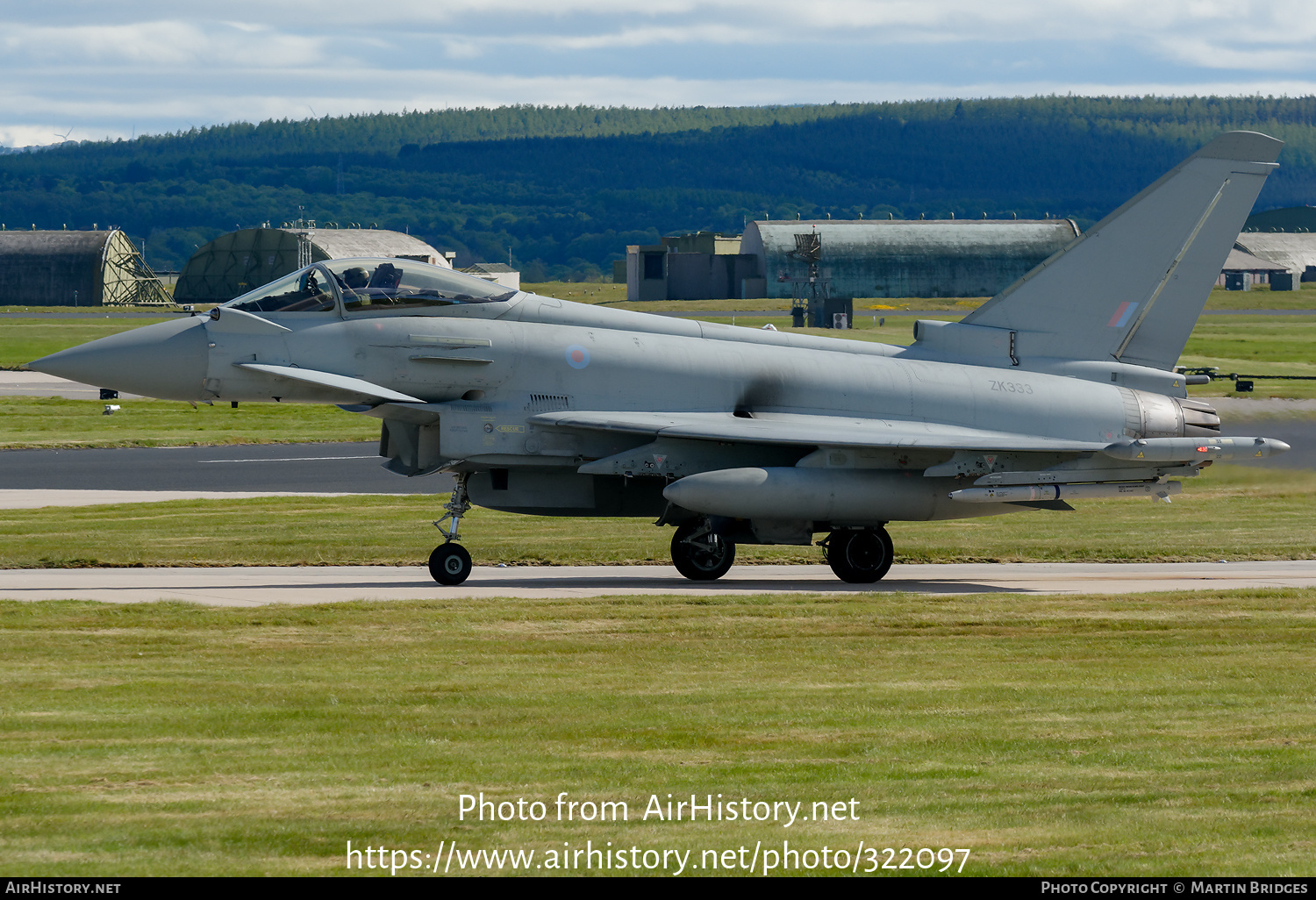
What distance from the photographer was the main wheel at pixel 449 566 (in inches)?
662

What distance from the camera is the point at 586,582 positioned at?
17.5 m

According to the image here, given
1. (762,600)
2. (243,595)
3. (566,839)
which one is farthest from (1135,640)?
(243,595)

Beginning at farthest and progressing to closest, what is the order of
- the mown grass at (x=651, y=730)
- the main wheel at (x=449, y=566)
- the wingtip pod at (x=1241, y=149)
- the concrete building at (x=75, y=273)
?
1. the concrete building at (x=75, y=273)
2. the wingtip pod at (x=1241, y=149)
3. the main wheel at (x=449, y=566)
4. the mown grass at (x=651, y=730)

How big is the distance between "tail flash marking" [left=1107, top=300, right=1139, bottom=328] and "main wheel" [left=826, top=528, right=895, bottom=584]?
399 centimetres

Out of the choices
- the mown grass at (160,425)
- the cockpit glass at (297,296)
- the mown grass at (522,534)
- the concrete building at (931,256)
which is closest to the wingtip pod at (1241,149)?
the mown grass at (522,534)

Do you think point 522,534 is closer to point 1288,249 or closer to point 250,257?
point 250,257

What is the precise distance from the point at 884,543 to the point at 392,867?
484 inches

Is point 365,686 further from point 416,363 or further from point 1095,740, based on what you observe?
point 416,363

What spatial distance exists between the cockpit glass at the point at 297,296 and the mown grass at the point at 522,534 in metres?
3.64

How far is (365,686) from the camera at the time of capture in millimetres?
10617

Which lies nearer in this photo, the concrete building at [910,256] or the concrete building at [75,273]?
the concrete building at [910,256]

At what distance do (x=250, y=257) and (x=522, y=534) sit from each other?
93.0 metres

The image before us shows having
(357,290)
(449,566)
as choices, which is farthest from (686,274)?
(449,566)

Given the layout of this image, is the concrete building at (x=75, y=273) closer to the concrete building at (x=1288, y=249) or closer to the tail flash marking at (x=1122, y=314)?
the concrete building at (x=1288, y=249)
